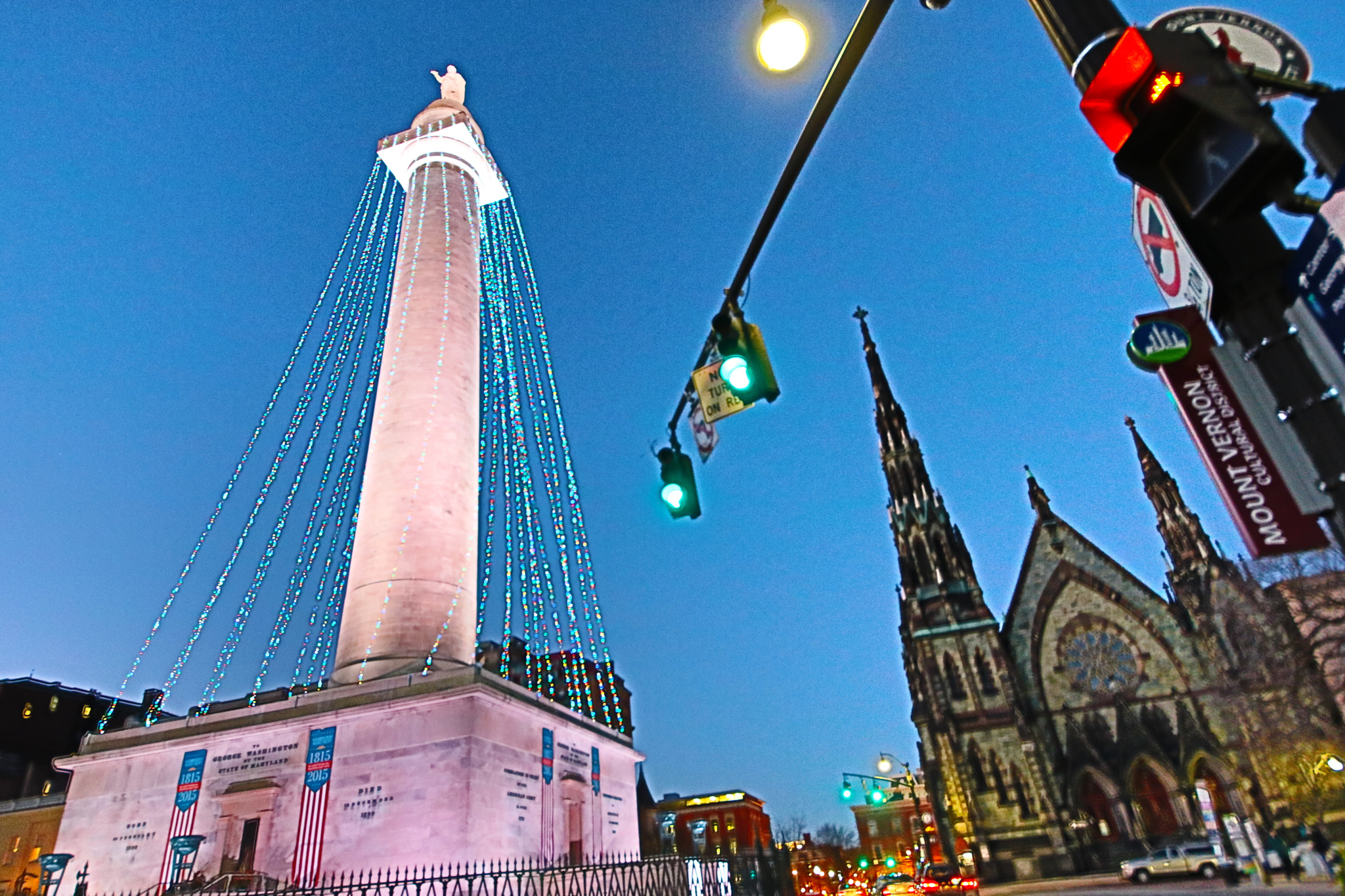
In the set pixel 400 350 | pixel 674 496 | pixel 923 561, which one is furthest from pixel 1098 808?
pixel 674 496

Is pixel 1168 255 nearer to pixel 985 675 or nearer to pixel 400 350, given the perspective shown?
pixel 400 350

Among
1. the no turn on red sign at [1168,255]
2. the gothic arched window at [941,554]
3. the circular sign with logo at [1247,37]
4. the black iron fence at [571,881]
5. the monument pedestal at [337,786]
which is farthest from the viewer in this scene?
the gothic arched window at [941,554]

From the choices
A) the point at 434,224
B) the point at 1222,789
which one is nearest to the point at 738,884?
the point at 434,224

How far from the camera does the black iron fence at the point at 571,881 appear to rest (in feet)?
45.3

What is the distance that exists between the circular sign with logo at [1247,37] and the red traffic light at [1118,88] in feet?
1.13

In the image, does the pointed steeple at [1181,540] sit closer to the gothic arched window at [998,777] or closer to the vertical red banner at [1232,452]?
the gothic arched window at [998,777]

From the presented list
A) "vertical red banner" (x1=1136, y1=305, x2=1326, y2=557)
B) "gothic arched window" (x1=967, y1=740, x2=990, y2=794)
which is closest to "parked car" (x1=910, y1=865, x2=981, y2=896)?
"gothic arched window" (x1=967, y1=740, x2=990, y2=794)

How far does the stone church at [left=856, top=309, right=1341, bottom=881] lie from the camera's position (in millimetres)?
41688

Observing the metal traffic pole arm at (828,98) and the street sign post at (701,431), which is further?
the street sign post at (701,431)

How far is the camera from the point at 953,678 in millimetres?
48031

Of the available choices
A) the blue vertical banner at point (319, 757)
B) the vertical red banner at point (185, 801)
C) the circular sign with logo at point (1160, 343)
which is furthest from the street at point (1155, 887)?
the vertical red banner at point (185, 801)

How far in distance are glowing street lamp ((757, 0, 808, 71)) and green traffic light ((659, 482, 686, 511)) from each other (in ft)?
12.3

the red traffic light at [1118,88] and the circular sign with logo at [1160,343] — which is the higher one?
the red traffic light at [1118,88]

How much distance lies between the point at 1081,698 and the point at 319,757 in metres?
46.4
